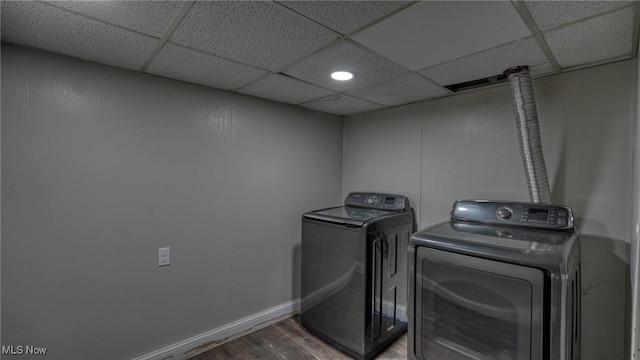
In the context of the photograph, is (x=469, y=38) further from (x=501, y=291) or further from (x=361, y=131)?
(x=361, y=131)

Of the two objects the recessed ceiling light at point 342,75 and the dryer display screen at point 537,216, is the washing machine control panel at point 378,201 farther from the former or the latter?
the recessed ceiling light at point 342,75

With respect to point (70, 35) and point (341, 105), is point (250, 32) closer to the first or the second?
point (70, 35)

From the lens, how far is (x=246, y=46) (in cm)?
145

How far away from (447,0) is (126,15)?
1266 millimetres

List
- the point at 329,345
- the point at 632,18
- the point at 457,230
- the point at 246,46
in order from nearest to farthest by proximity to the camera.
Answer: the point at 632,18
the point at 246,46
the point at 457,230
the point at 329,345

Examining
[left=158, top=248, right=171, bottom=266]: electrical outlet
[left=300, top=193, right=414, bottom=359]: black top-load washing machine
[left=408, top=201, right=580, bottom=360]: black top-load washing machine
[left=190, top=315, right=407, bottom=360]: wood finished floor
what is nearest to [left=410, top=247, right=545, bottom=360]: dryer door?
[left=408, top=201, right=580, bottom=360]: black top-load washing machine

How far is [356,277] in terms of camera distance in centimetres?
204

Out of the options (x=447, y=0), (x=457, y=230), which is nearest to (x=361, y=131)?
(x=457, y=230)

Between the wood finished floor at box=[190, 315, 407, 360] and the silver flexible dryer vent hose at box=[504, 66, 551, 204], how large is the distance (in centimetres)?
146

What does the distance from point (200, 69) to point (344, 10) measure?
1053 mm

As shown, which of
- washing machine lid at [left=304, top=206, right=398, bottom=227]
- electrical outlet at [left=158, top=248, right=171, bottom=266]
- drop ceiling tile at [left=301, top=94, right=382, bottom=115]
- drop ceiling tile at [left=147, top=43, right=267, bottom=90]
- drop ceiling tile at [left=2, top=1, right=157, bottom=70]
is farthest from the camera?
drop ceiling tile at [left=301, top=94, right=382, bottom=115]

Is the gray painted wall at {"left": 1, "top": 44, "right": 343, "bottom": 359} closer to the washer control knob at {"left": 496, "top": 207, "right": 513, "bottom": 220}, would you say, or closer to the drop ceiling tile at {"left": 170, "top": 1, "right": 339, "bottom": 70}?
the drop ceiling tile at {"left": 170, "top": 1, "right": 339, "bottom": 70}

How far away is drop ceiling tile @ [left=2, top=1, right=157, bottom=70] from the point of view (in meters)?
1.18

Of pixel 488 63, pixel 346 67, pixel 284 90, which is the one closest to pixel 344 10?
pixel 346 67
